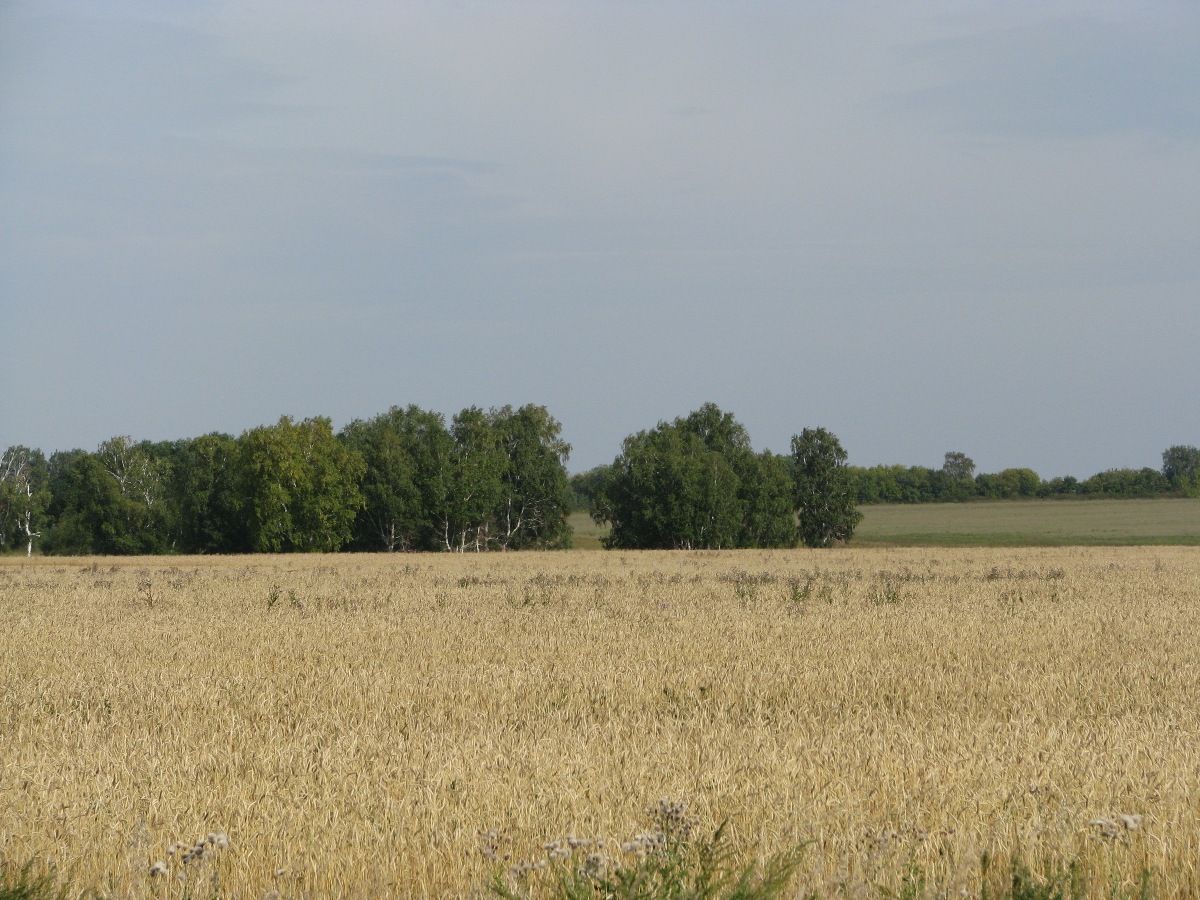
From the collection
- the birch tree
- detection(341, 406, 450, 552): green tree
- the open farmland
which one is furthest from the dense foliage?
the open farmland

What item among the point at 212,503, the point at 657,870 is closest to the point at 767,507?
the point at 212,503

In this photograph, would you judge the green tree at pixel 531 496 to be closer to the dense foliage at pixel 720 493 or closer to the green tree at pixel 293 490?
the dense foliage at pixel 720 493

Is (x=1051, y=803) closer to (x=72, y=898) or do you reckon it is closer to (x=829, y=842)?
(x=829, y=842)

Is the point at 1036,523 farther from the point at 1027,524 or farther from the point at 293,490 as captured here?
the point at 293,490

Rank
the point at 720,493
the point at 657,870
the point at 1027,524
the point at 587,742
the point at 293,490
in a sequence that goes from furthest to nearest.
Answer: the point at 1027,524 < the point at 720,493 < the point at 293,490 < the point at 587,742 < the point at 657,870

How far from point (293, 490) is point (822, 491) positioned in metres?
43.2

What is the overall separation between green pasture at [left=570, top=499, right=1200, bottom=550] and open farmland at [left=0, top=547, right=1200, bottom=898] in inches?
2739

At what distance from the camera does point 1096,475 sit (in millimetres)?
174375

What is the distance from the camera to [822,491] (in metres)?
98.9

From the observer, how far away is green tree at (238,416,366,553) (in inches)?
3182

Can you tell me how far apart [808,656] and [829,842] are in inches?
293

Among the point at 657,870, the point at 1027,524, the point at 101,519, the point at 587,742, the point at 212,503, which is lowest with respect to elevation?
the point at 1027,524

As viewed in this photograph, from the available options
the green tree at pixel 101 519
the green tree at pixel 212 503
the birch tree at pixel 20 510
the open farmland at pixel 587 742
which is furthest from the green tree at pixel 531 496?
the open farmland at pixel 587 742

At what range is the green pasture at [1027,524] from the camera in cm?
8850
